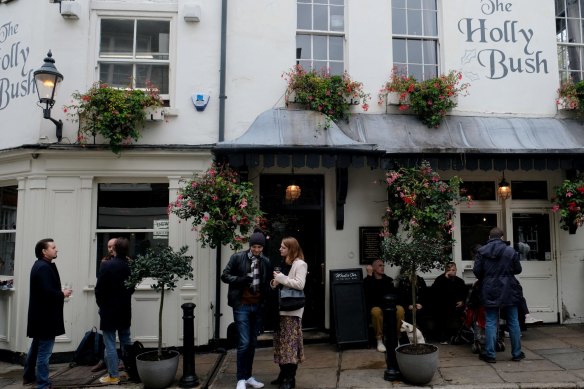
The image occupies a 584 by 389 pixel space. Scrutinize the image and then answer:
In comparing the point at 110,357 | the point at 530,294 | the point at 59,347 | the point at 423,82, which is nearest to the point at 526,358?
the point at 530,294

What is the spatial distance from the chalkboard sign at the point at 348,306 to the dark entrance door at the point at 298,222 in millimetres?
631

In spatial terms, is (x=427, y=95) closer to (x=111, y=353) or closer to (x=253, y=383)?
(x=253, y=383)

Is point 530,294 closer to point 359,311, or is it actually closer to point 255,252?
point 359,311

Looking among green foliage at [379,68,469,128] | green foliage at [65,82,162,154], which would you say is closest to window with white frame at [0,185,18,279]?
green foliage at [65,82,162,154]

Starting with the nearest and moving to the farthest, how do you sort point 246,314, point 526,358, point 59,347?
1. point 246,314
2. point 526,358
3. point 59,347

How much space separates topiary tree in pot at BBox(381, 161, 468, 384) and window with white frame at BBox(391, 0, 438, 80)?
2317 millimetres

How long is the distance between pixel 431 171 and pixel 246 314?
3465 mm

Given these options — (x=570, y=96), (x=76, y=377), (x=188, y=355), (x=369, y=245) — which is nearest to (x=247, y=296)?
(x=188, y=355)

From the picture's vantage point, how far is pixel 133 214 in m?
7.61

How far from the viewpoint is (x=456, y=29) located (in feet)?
27.2

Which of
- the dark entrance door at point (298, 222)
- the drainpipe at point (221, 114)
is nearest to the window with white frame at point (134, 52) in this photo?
the drainpipe at point (221, 114)

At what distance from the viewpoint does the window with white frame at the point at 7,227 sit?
26.1ft

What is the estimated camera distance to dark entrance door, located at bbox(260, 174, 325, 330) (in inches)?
312

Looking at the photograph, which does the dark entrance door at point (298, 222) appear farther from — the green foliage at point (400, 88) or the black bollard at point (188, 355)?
the black bollard at point (188, 355)
